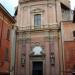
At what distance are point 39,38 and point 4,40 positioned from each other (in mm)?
8312

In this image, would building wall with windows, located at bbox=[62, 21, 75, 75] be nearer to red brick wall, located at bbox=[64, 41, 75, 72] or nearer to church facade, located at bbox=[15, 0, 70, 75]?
red brick wall, located at bbox=[64, 41, 75, 72]

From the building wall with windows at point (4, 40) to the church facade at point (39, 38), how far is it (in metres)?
6.87

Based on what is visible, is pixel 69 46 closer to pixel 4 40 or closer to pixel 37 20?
pixel 37 20

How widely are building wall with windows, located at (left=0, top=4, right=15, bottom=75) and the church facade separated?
6.87 m

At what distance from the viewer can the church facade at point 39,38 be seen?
2397 cm

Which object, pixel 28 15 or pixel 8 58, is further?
pixel 28 15

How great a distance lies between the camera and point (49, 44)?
24.6 meters

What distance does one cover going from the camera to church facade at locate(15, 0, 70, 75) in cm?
2397

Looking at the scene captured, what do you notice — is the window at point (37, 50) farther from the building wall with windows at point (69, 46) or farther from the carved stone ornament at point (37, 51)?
the building wall with windows at point (69, 46)

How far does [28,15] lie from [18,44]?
421cm

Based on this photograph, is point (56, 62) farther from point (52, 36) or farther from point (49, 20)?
point (49, 20)

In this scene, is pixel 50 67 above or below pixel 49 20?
below

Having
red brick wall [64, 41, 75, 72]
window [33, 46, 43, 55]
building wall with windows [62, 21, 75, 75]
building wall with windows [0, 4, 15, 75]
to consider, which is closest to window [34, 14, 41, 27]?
window [33, 46, 43, 55]

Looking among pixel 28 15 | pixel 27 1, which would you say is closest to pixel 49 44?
pixel 28 15
